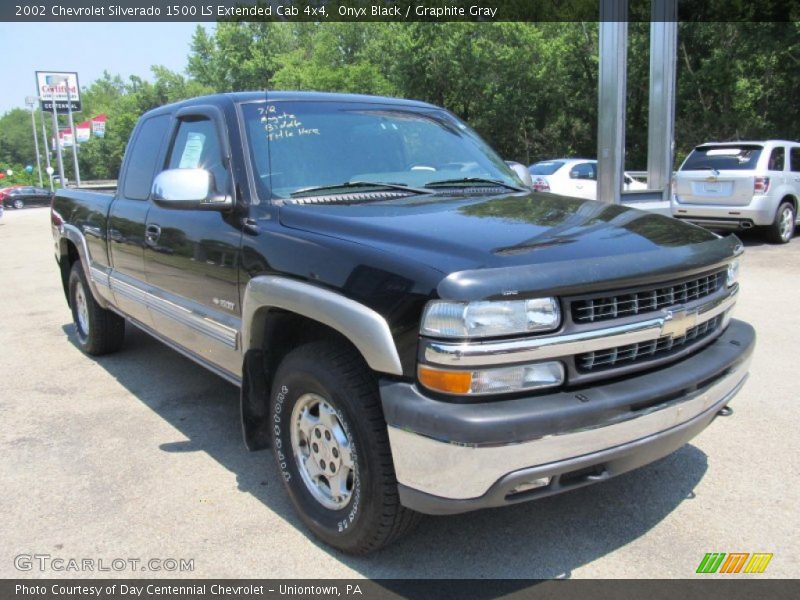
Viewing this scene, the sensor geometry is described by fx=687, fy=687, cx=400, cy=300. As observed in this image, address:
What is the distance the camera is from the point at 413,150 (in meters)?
3.67

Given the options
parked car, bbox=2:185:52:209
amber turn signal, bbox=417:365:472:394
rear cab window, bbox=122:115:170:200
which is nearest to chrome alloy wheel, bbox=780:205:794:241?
rear cab window, bbox=122:115:170:200

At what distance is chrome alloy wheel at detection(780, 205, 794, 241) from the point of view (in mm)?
11727


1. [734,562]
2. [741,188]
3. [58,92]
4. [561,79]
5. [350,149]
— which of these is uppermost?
[58,92]

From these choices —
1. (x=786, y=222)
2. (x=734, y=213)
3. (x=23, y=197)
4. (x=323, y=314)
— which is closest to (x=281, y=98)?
(x=323, y=314)

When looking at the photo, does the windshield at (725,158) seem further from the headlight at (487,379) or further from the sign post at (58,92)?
the sign post at (58,92)

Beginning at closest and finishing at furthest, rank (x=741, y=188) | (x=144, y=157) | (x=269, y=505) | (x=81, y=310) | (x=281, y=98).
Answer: (x=269, y=505), (x=281, y=98), (x=144, y=157), (x=81, y=310), (x=741, y=188)

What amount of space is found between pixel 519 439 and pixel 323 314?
0.86 meters

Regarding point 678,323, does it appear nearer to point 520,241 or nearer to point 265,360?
point 520,241

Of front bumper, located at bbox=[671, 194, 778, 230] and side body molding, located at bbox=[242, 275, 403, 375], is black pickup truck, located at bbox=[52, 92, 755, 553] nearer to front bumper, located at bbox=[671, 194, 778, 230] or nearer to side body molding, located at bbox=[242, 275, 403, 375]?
side body molding, located at bbox=[242, 275, 403, 375]

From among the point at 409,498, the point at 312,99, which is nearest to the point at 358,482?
the point at 409,498

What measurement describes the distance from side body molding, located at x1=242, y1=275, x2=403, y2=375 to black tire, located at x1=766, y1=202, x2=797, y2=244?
10987 mm

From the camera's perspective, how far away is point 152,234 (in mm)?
4086

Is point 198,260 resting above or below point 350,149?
below
